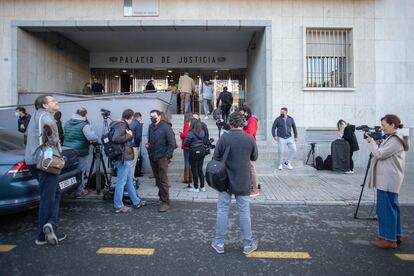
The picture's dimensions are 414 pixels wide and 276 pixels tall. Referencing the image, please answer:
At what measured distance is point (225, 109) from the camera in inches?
497

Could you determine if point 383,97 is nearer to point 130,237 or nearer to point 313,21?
point 313,21

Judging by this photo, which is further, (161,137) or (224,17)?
(224,17)

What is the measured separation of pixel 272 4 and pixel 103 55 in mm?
9999

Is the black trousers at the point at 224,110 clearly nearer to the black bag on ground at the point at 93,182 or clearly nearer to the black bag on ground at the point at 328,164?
the black bag on ground at the point at 328,164

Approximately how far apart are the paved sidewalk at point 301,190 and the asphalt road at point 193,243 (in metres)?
0.58

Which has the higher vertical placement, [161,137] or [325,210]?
[161,137]

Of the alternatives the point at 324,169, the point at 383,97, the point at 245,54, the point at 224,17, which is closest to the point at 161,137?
the point at 324,169

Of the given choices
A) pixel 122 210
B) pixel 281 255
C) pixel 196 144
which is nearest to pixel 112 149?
pixel 122 210

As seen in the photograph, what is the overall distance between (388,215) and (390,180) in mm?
460

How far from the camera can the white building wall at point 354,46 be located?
460 inches

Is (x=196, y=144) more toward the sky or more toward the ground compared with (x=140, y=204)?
more toward the sky

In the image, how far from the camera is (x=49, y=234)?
14.0 feet

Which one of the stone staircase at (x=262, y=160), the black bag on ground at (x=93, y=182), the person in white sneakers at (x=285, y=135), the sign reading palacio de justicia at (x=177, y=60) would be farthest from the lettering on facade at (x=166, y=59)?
the black bag on ground at (x=93, y=182)

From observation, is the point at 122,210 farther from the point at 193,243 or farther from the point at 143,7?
the point at 143,7
